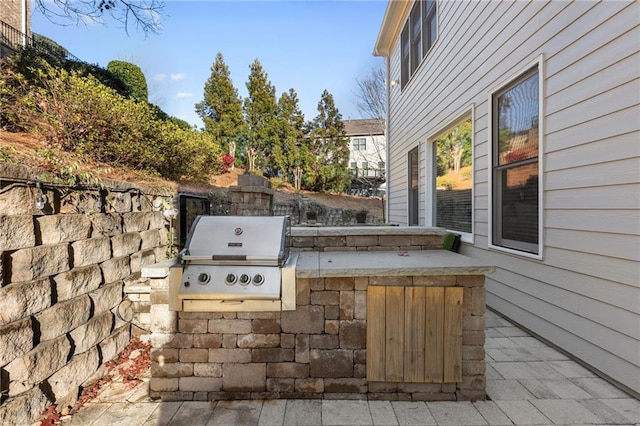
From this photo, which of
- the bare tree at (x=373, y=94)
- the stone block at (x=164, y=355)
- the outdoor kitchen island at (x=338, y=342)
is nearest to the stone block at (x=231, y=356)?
the outdoor kitchen island at (x=338, y=342)

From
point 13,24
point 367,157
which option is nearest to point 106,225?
point 13,24

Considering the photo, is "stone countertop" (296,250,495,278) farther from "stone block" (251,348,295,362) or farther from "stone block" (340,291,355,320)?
"stone block" (251,348,295,362)

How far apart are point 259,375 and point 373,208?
13.5 meters

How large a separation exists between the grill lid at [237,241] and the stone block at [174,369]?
0.71 metres

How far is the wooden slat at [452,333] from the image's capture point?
1.93 meters

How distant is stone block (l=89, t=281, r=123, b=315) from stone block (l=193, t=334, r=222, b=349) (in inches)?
33.9

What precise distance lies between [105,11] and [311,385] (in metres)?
3.59

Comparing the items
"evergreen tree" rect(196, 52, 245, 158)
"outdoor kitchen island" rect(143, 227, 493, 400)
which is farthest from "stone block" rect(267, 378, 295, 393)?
"evergreen tree" rect(196, 52, 245, 158)

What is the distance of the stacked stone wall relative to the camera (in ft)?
5.22

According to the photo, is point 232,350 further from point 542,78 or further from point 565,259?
point 542,78

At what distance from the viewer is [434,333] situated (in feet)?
6.35

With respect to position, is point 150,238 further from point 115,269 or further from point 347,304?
point 347,304

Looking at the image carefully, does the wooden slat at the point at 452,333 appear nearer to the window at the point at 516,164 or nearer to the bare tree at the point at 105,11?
the window at the point at 516,164

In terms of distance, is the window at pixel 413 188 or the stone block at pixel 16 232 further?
the window at pixel 413 188
